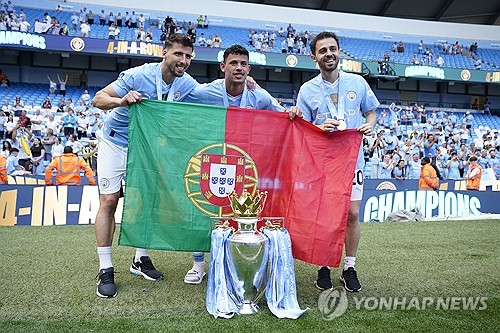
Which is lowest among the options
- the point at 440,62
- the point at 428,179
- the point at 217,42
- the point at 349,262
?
the point at 349,262

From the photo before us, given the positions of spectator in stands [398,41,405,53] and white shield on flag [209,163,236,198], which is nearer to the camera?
white shield on flag [209,163,236,198]

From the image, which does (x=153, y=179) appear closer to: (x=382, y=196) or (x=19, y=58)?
(x=382, y=196)

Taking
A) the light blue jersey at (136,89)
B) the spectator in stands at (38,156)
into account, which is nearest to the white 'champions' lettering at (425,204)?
the light blue jersey at (136,89)

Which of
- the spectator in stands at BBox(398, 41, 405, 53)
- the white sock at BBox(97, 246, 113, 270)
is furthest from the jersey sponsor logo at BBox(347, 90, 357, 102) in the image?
the spectator in stands at BBox(398, 41, 405, 53)

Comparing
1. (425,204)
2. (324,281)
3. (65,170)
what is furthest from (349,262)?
(425,204)

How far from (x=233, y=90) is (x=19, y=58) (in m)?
23.6

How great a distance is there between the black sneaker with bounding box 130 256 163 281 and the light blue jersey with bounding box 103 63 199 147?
3.60 ft

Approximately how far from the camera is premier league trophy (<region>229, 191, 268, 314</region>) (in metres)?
3.22

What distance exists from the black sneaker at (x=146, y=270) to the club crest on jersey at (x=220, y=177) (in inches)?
Result: 37.1

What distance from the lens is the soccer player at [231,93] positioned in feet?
12.6

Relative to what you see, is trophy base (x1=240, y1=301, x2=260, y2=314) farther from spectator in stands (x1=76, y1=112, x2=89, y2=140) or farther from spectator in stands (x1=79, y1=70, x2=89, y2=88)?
spectator in stands (x1=79, y1=70, x2=89, y2=88)

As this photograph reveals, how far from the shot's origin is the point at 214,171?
370 centimetres

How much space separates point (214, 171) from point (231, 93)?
30.3 inches

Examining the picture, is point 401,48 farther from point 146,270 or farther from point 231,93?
point 146,270
